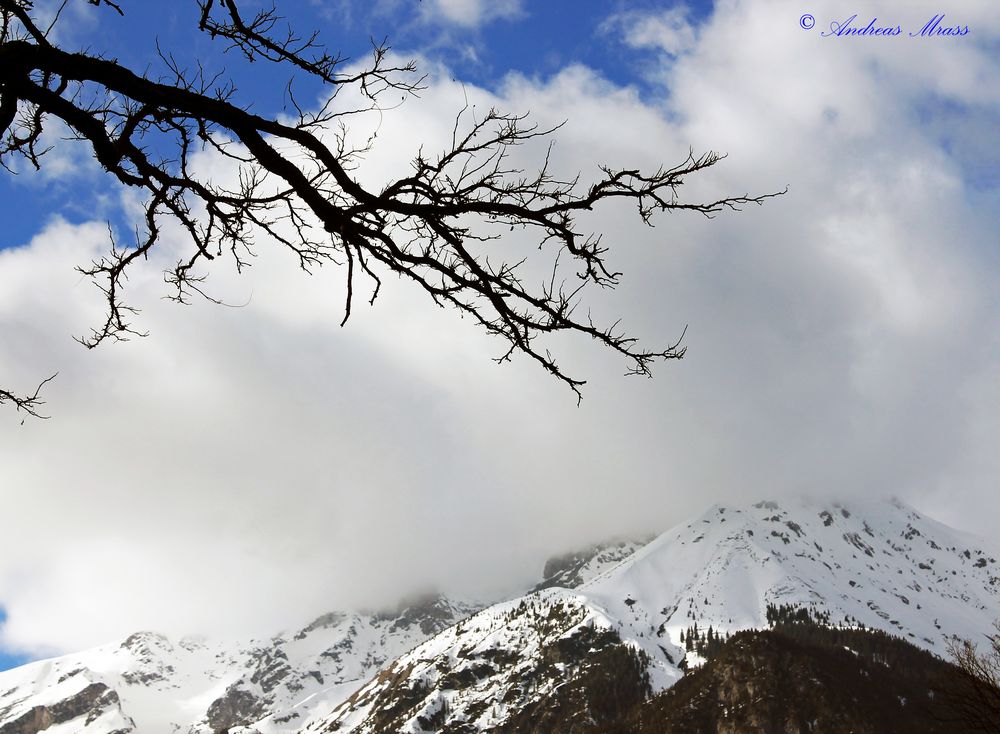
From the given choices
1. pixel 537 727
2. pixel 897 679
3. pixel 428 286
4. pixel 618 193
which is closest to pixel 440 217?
pixel 428 286

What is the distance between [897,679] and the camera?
16338cm

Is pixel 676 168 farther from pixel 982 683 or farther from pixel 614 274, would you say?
pixel 982 683

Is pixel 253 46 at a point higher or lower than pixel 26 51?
higher

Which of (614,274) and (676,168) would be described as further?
(614,274)

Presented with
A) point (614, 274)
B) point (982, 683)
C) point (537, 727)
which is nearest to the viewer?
point (614, 274)

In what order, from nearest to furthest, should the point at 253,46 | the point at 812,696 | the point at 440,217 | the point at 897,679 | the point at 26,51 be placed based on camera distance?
1. the point at 26,51
2. the point at 440,217
3. the point at 253,46
4. the point at 812,696
5. the point at 897,679

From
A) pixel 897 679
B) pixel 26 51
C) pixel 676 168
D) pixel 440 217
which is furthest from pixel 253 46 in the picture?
pixel 897 679

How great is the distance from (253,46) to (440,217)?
160 centimetres

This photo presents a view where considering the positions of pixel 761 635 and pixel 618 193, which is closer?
pixel 618 193

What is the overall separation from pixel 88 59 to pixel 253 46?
0.91 m

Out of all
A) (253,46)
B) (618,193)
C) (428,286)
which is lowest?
(428,286)

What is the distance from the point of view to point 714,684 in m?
144

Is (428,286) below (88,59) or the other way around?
below

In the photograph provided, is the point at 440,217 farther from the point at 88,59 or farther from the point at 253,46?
the point at 88,59
